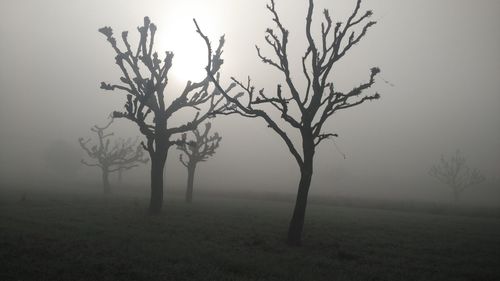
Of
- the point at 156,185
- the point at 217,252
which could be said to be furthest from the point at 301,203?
the point at 156,185

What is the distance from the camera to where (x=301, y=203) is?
14219 mm

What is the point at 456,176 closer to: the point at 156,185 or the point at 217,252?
the point at 156,185

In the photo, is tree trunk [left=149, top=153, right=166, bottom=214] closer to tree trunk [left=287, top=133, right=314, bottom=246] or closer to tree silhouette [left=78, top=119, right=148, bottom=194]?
tree trunk [left=287, top=133, right=314, bottom=246]

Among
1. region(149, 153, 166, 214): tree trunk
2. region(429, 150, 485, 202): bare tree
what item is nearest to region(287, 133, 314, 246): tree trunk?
region(149, 153, 166, 214): tree trunk

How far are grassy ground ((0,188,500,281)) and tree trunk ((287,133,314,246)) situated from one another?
642 millimetres

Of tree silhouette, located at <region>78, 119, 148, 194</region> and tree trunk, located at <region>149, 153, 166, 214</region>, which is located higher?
tree silhouette, located at <region>78, 119, 148, 194</region>

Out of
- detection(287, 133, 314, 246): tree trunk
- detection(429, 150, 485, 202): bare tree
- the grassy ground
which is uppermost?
detection(429, 150, 485, 202): bare tree

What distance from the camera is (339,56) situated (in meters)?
14.4

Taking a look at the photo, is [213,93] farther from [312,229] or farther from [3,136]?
[3,136]

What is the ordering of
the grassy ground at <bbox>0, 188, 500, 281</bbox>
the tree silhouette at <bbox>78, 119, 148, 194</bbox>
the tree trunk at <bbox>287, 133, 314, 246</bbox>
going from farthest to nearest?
the tree silhouette at <bbox>78, 119, 148, 194</bbox> < the tree trunk at <bbox>287, 133, 314, 246</bbox> < the grassy ground at <bbox>0, 188, 500, 281</bbox>

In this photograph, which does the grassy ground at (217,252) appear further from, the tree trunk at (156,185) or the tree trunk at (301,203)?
the tree trunk at (156,185)

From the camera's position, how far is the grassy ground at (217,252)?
29.3 ft

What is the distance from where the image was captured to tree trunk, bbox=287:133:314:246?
13.9 m

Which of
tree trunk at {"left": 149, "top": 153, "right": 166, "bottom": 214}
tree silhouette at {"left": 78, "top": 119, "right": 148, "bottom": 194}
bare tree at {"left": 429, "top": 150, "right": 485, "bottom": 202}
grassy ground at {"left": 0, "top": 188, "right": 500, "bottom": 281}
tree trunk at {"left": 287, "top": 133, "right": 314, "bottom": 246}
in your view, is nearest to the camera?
grassy ground at {"left": 0, "top": 188, "right": 500, "bottom": 281}
